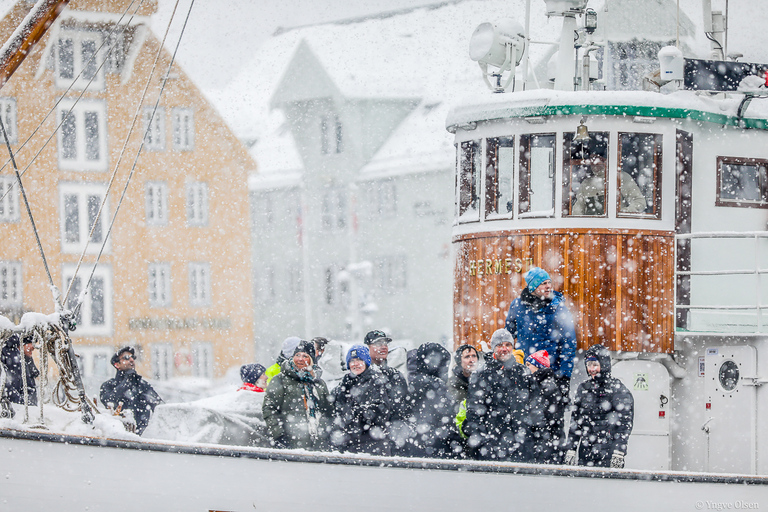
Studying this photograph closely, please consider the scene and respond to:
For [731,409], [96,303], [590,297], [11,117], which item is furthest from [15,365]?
[11,117]

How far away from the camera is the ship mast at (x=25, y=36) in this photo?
8.37m

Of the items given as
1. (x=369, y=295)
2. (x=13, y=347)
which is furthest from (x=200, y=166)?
(x=13, y=347)

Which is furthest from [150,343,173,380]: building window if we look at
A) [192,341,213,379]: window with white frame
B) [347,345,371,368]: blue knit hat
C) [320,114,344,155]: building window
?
[347,345,371,368]: blue knit hat

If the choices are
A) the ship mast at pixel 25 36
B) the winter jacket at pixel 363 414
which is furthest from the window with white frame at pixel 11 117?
the winter jacket at pixel 363 414

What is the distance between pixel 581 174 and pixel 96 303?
20784 mm

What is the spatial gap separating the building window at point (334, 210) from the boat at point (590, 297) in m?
20.6

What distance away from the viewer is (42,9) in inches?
339

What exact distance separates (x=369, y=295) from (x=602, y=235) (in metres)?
21.5

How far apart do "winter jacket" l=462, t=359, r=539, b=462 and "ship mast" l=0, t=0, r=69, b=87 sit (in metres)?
4.87

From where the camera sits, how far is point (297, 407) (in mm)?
7043

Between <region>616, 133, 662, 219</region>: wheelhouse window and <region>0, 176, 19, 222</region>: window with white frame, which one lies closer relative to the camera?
<region>616, 133, 662, 219</region>: wheelhouse window

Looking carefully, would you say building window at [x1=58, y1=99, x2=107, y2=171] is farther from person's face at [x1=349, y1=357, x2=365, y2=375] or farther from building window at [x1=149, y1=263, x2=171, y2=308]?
person's face at [x1=349, y1=357, x2=365, y2=375]

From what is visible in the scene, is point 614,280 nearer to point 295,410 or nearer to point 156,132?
point 295,410

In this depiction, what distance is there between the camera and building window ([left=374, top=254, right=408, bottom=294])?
29.4 meters
